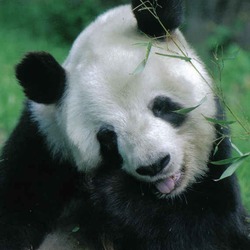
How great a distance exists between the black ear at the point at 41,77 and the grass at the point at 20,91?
4.36ft

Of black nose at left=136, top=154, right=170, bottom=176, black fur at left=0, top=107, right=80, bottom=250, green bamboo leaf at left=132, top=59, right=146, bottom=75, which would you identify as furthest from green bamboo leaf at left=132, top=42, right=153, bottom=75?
black fur at left=0, top=107, right=80, bottom=250

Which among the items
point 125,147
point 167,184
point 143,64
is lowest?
point 167,184

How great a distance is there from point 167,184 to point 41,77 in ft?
3.50

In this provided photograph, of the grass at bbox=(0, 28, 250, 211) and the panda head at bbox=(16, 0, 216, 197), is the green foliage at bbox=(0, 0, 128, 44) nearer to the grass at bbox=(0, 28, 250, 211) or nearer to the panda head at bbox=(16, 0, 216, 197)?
the grass at bbox=(0, 28, 250, 211)

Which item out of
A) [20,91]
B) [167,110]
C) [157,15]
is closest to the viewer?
[167,110]

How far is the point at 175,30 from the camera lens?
4969 mm

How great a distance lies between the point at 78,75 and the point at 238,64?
7.35 m

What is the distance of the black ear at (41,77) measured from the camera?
4.54m

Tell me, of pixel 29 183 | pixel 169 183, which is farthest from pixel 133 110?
pixel 29 183

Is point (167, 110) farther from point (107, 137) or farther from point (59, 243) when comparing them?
point (59, 243)

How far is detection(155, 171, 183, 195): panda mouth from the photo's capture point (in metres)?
4.57

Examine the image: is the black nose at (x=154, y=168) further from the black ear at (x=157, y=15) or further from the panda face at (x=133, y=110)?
the black ear at (x=157, y=15)

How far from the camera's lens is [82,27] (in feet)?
45.3

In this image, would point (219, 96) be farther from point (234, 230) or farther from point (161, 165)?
point (234, 230)
